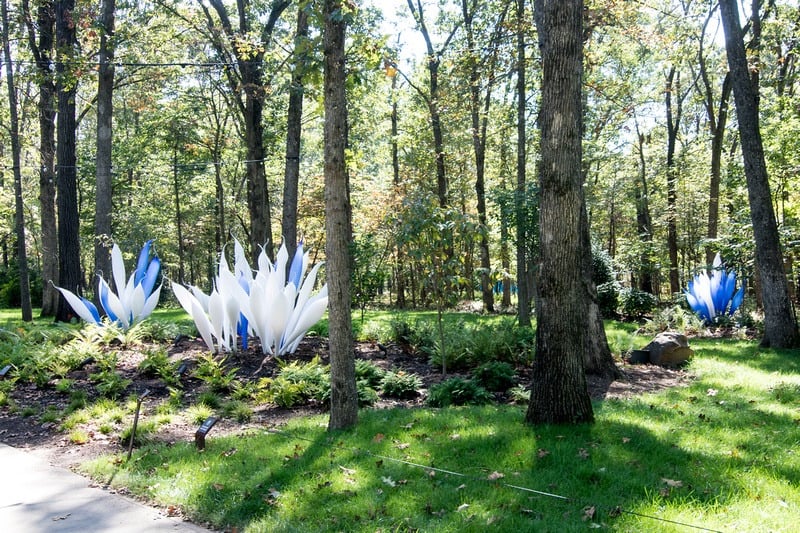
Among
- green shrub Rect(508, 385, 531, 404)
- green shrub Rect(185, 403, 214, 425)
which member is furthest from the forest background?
green shrub Rect(185, 403, 214, 425)

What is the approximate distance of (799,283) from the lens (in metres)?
21.4

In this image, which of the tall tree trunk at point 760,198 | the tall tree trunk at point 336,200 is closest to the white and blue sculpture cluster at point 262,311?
the tall tree trunk at point 336,200

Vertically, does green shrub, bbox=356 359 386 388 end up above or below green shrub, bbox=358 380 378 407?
above

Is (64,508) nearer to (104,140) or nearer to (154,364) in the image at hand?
(154,364)

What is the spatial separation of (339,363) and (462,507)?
2.21m

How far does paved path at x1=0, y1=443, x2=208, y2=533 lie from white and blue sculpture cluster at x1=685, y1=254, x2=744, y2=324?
14580 mm

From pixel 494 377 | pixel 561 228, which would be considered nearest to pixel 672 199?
pixel 494 377

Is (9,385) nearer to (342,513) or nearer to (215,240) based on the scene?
(342,513)

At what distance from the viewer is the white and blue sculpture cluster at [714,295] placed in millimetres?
15414

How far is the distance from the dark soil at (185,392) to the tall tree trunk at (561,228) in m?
2.24

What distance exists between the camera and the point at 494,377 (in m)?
8.32

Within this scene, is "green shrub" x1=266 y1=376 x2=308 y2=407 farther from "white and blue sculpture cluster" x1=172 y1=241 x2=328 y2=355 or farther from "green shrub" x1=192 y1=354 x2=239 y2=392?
"white and blue sculpture cluster" x1=172 y1=241 x2=328 y2=355

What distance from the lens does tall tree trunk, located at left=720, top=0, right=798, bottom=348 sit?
455 inches

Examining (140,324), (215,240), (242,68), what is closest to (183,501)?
(140,324)
